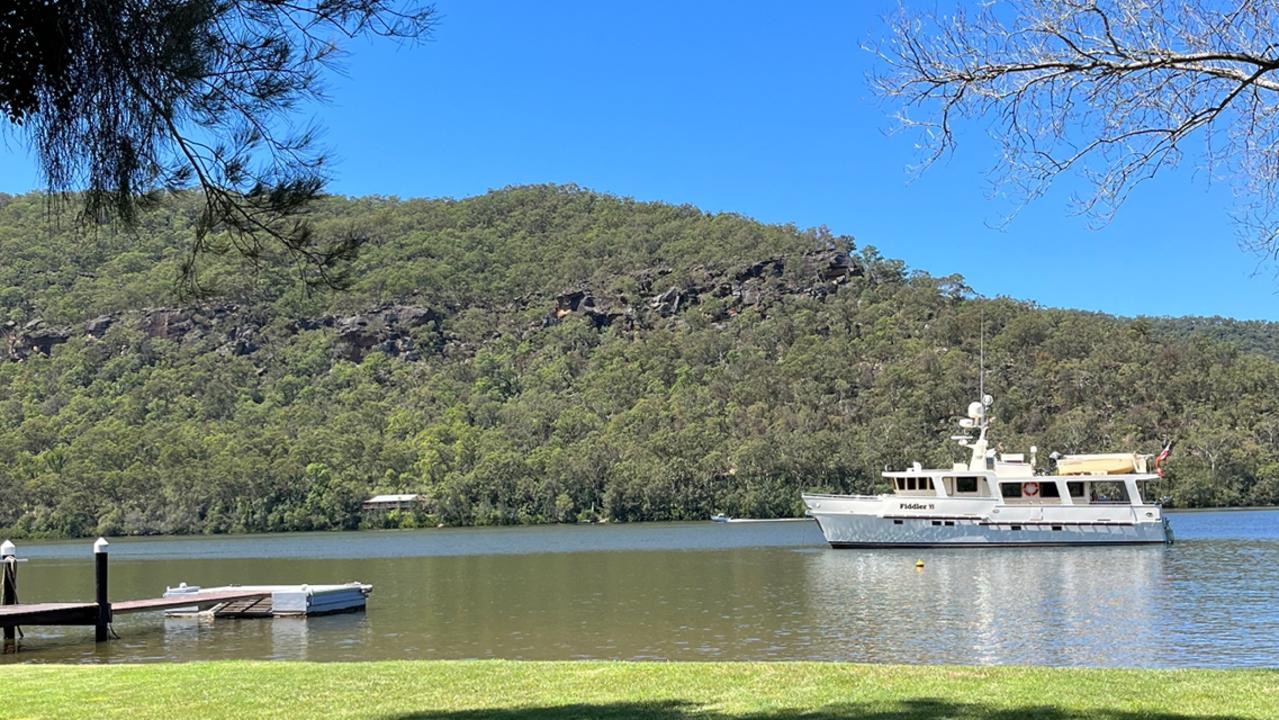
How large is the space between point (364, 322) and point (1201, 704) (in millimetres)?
127932

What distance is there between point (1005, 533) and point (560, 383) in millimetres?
81060

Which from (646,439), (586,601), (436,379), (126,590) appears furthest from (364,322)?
(586,601)

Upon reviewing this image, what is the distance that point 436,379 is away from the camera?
4882 inches

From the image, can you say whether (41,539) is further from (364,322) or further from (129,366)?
(364,322)

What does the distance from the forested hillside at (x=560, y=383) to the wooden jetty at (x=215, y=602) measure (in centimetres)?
5232

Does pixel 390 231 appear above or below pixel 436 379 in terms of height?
above

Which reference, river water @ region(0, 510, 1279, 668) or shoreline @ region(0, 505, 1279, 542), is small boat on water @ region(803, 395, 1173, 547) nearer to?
river water @ region(0, 510, 1279, 668)

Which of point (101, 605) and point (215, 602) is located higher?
point (101, 605)

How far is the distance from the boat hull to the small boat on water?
0.04 metres

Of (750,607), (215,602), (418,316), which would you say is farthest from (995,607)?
(418,316)

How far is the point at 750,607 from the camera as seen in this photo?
85.6 ft

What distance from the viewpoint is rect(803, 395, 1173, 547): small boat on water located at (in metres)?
43.9

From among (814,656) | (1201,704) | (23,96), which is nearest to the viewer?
(23,96)

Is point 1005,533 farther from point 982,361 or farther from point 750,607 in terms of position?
point 982,361
